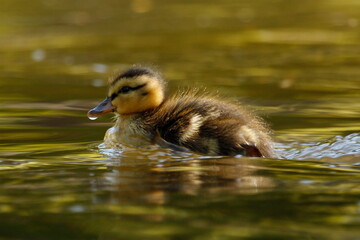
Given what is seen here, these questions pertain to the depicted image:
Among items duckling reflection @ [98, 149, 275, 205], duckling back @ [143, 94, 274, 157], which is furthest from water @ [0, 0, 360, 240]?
duckling back @ [143, 94, 274, 157]

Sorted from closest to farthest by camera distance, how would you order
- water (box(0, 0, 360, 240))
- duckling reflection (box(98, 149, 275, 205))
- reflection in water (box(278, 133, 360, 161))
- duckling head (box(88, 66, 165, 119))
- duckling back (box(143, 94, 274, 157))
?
1. water (box(0, 0, 360, 240))
2. duckling reflection (box(98, 149, 275, 205))
3. duckling back (box(143, 94, 274, 157))
4. reflection in water (box(278, 133, 360, 161))
5. duckling head (box(88, 66, 165, 119))

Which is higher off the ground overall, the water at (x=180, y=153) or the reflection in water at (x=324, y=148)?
the water at (x=180, y=153)

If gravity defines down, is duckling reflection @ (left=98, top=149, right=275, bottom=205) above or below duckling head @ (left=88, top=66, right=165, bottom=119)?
below

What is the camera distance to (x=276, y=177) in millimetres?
4414

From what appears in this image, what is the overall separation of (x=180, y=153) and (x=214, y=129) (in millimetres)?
247

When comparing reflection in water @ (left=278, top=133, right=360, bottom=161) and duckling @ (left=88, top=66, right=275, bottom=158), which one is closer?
duckling @ (left=88, top=66, right=275, bottom=158)

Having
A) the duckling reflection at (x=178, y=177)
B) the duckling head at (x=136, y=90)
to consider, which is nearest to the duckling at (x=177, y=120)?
the duckling head at (x=136, y=90)

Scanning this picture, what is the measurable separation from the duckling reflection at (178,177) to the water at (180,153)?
1 cm

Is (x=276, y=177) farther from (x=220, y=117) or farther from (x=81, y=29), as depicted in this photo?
(x=81, y=29)

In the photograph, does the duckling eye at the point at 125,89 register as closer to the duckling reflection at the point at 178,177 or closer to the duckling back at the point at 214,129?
the duckling back at the point at 214,129

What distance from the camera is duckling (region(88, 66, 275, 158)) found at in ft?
16.8

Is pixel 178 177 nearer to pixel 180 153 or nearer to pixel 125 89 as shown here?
pixel 180 153

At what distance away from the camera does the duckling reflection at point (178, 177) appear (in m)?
4.05

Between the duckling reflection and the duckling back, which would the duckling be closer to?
the duckling back
